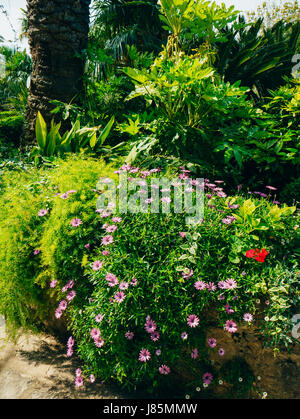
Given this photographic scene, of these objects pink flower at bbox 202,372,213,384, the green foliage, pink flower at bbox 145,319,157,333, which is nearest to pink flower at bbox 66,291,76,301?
pink flower at bbox 145,319,157,333

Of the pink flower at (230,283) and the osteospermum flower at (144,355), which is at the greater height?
the pink flower at (230,283)

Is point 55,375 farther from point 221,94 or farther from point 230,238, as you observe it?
point 221,94

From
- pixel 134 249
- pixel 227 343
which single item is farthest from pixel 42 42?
pixel 227 343

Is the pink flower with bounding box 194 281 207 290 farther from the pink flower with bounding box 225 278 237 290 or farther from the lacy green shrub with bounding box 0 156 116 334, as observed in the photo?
the lacy green shrub with bounding box 0 156 116 334

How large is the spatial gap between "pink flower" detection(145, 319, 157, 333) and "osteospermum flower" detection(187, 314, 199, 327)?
0.59ft

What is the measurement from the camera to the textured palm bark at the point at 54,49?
11.8 feet

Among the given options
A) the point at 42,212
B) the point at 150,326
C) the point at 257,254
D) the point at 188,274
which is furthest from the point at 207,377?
the point at 42,212

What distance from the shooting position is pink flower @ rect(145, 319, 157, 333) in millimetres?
1506

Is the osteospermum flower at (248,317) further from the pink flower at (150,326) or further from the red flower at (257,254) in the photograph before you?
the pink flower at (150,326)

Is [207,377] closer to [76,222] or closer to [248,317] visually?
[248,317]

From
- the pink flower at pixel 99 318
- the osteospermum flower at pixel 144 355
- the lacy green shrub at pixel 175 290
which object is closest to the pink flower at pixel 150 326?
the lacy green shrub at pixel 175 290

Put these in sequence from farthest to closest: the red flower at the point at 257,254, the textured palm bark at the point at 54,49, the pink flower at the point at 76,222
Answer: the textured palm bark at the point at 54,49, the pink flower at the point at 76,222, the red flower at the point at 257,254

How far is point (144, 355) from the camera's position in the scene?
1.52 meters

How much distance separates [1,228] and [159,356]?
1383 millimetres
